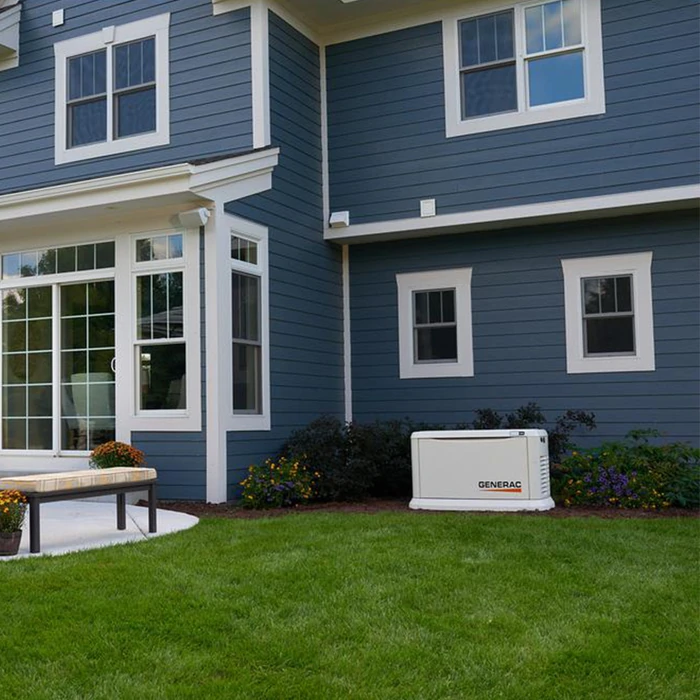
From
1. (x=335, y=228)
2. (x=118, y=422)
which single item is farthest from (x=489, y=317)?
(x=118, y=422)

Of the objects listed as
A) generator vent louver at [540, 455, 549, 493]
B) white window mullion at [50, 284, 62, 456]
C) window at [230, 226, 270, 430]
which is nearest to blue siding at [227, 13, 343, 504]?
Answer: window at [230, 226, 270, 430]

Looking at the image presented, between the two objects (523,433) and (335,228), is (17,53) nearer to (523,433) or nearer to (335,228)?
(335,228)

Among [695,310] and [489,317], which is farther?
[489,317]

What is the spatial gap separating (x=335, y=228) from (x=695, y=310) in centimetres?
419

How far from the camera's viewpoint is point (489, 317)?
1029cm

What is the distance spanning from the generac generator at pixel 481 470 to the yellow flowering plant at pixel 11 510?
3668 millimetres

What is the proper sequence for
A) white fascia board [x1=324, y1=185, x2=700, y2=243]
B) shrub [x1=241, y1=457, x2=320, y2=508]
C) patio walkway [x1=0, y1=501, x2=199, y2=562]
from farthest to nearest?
white fascia board [x1=324, y1=185, x2=700, y2=243] < shrub [x1=241, y1=457, x2=320, y2=508] < patio walkway [x1=0, y1=501, x2=199, y2=562]

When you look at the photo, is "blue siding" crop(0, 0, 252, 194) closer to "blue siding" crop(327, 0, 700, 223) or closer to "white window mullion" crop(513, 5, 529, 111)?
"blue siding" crop(327, 0, 700, 223)

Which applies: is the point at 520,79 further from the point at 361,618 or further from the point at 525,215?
the point at 361,618

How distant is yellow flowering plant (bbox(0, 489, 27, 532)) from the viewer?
20.0 feet

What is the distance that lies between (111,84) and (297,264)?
10.5ft

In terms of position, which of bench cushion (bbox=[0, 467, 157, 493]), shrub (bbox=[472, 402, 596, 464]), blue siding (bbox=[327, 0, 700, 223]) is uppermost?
blue siding (bbox=[327, 0, 700, 223])

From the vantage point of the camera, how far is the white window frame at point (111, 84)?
404 inches

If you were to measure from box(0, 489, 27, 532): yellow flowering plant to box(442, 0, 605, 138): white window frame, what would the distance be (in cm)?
640
